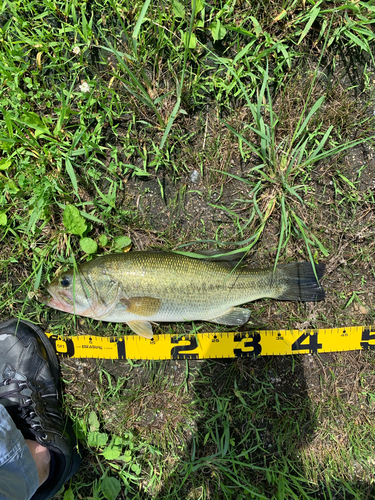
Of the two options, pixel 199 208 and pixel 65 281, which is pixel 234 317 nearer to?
pixel 199 208

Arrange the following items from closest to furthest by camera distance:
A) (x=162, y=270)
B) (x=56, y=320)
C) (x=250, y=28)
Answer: (x=162, y=270) → (x=250, y=28) → (x=56, y=320)

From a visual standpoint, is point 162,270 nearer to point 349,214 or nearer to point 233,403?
point 233,403

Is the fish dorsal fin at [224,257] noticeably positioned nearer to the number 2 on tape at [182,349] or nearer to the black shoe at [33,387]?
the number 2 on tape at [182,349]

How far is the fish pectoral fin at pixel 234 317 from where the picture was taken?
329 cm

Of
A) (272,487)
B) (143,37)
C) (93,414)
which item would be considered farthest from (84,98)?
(272,487)

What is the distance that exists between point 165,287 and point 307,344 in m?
1.64

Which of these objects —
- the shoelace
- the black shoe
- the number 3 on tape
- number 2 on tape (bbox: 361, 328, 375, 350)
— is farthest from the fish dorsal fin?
the shoelace

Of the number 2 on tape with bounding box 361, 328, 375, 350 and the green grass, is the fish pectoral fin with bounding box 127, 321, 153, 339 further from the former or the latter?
the number 2 on tape with bounding box 361, 328, 375, 350

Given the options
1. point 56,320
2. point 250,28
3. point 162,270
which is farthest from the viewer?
point 56,320

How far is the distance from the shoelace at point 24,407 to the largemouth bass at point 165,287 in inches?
40.3

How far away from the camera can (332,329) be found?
133 inches

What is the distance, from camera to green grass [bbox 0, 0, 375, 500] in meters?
3.30

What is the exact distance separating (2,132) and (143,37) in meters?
1.75

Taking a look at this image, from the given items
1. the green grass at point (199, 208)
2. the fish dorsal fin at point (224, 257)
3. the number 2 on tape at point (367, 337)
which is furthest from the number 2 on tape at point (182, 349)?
the number 2 on tape at point (367, 337)
